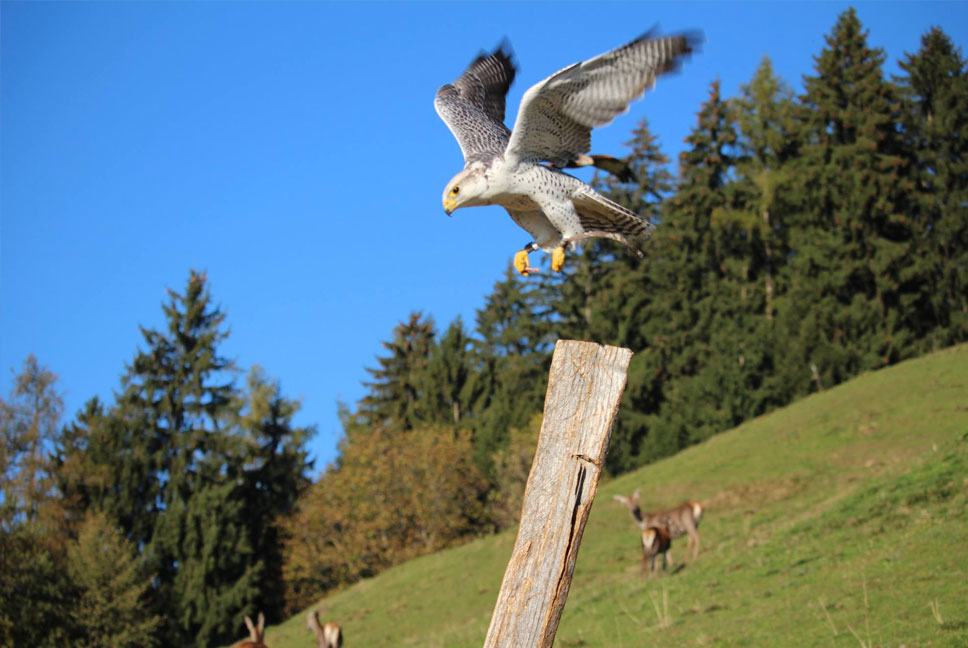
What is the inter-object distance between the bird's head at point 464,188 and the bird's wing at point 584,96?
0.90 feet

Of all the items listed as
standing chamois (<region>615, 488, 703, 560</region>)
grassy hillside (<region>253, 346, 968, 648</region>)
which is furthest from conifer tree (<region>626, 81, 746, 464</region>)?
standing chamois (<region>615, 488, 703, 560</region>)

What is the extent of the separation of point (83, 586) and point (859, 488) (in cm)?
2569

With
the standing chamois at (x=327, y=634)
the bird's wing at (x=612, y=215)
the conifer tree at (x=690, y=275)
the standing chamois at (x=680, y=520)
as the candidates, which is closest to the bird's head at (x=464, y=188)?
the bird's wing at (x=612, y=215)

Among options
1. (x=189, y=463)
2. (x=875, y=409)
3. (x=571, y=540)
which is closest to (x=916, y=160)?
(x=875, y=409)

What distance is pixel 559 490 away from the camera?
4641mm

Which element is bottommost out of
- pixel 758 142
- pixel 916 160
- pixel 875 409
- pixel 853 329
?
pixel 875 409

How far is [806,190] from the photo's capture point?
43875 mm

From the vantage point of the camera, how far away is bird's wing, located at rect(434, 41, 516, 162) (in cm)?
741

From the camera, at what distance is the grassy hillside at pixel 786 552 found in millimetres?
10320

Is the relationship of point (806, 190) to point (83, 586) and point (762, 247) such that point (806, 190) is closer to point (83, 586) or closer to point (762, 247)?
point (762, 247)

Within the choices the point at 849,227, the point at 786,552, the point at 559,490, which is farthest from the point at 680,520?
the point at 849,227

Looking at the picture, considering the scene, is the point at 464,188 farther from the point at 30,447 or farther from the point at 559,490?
the point at 30,447

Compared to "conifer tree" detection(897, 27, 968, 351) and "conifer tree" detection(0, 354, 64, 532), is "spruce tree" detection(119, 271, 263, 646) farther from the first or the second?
"conifer tree" detection(897, 27, 968, 351)

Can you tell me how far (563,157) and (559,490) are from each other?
295cm
